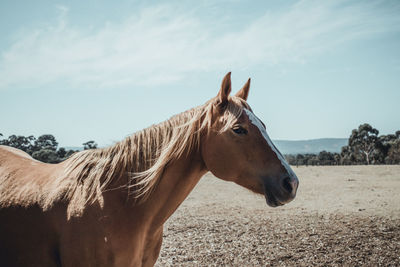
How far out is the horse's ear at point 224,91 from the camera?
2.31m

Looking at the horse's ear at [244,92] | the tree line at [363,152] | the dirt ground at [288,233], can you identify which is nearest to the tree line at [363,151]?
the tree line at [363,152]

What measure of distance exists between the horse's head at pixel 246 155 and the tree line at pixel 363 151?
1258 inches

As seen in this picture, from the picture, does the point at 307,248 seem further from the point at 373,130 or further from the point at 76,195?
the point at 373,130

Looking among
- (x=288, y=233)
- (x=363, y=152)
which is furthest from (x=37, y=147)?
(x=363, y=152)

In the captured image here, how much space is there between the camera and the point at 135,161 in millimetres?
2332

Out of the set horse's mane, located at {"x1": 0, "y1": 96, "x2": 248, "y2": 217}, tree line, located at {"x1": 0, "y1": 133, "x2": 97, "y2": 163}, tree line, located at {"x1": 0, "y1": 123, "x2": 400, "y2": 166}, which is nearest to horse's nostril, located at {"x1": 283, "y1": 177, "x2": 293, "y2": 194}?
horse's mane, located at {"x1": 0, "y1": 96, "x2": 248, "y2": 217}

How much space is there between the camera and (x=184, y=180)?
7.59 ft

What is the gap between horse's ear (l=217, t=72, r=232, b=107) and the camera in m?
2.31

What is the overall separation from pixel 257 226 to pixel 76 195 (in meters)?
5.72

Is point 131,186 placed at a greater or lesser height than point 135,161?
lesser

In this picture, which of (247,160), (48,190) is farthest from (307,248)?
(48,190)

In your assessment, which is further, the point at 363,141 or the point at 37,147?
the point at 363,141

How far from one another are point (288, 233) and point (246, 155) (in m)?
5.00

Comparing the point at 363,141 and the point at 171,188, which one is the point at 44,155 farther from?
the point at 363,141
